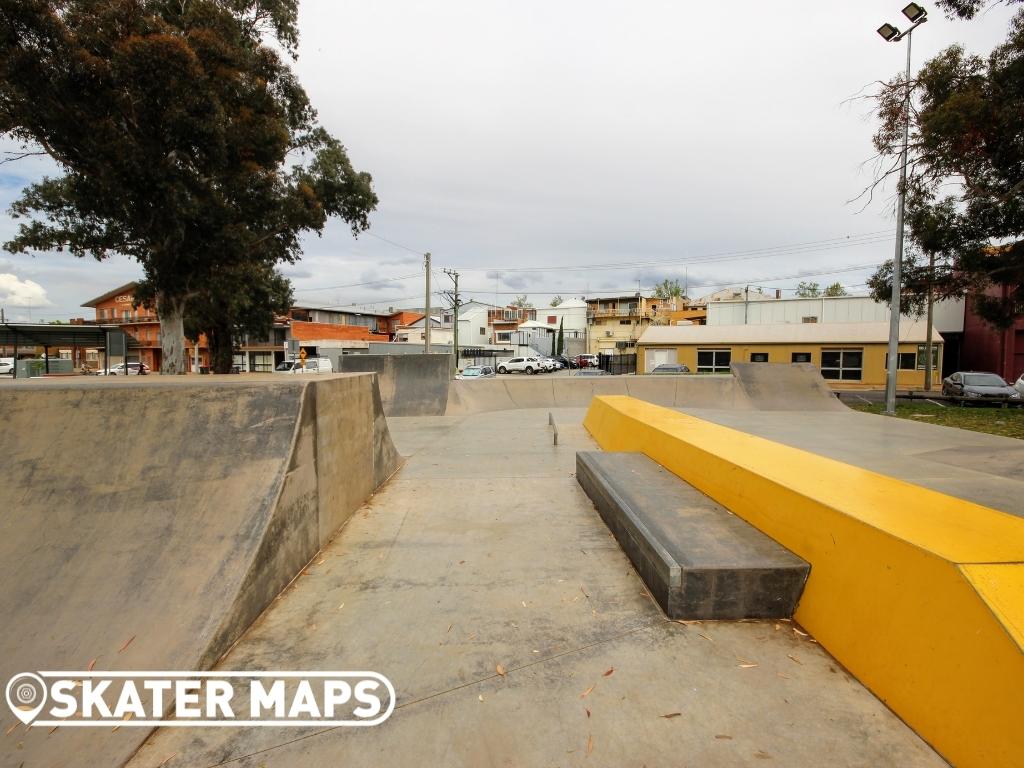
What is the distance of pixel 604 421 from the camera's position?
30.6ft

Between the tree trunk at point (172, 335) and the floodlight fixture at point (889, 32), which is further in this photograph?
the tree trunk at point (172, 335)

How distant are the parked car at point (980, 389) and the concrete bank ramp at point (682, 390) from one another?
21.2ft

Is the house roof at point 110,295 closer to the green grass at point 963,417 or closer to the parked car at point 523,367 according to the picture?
the parked car at point 523,367

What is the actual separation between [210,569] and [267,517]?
42cm

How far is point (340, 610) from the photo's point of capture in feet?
10.5

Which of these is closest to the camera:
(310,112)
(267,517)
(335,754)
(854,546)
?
(335,754)

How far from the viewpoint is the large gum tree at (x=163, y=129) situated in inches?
430

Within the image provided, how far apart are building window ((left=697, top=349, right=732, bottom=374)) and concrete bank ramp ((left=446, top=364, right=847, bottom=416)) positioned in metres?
17.7

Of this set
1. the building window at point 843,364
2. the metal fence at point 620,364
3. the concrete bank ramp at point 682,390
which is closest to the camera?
the concrete bank ramp at point 682,390

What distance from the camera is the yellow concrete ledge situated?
1.80 m

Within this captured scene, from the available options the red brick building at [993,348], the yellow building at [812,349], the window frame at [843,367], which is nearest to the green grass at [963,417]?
the yellow building at [812,349]

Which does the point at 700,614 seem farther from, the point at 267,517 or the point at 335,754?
the point at 267,517

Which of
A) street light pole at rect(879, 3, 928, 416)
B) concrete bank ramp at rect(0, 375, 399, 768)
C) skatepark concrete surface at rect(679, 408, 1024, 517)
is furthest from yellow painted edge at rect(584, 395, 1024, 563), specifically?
street light pole at rect(879, 3, 928, 416)

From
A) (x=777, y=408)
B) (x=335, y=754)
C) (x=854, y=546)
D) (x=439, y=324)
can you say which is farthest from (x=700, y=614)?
(x=439, y=324)
